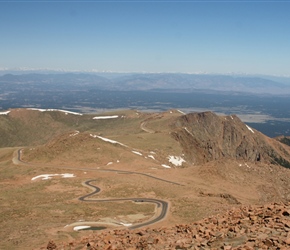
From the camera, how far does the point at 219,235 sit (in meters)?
21.1

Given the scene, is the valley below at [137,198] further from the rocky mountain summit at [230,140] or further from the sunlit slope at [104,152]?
the rocky mountain summit at [230,140]

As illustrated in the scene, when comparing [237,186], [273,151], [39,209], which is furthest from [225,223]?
[273,151]

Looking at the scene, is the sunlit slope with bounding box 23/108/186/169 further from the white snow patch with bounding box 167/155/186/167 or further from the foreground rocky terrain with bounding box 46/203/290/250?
the foreground rocky terrain with bounding box 46/203/290/250

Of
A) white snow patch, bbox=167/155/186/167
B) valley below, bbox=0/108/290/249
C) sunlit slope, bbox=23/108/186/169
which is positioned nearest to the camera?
valley below, bbox=0/108/290/249

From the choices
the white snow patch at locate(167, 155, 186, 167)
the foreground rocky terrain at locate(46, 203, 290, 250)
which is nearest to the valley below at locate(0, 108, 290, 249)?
the foreground rocky terrain at locate(46, 203, 290, 250)

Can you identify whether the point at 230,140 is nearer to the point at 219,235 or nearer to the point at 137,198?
the point at 137,198

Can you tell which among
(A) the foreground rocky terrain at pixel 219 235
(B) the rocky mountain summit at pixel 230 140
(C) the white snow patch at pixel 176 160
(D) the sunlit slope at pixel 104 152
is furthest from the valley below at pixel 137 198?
(B) the rocky mountain summit at pixel 230 140

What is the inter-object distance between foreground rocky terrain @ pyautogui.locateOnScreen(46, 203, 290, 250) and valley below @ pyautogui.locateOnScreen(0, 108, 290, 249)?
7 centimetres

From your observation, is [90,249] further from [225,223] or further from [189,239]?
[225,223]

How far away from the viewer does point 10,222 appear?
38.0m

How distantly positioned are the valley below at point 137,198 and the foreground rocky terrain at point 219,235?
7 cm

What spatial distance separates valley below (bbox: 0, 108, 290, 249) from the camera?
22.7 m

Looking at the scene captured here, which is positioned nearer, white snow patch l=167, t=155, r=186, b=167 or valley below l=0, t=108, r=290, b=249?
valley below l=0, t=108, r=290, b=249

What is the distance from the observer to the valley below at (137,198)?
22.7 m
